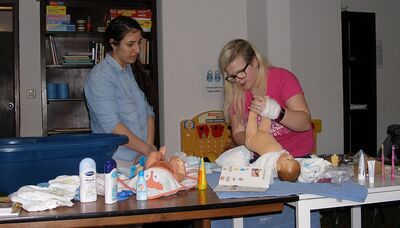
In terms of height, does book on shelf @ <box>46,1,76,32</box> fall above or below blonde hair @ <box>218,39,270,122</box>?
above

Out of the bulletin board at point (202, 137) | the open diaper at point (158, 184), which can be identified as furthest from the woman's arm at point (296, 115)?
the bulletin board at point (202, 137)

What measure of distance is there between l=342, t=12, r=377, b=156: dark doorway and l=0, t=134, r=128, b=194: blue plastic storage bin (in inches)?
134

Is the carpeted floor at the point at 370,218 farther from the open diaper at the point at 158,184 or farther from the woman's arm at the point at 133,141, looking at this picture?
the open diaper at the point at 158,184

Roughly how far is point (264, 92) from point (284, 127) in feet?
0.57

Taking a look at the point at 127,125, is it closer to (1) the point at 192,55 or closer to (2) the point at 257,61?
(2) the point at 257,61

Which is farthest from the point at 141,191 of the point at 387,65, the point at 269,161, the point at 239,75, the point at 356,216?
the point at 387,65

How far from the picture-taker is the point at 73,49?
3936mm

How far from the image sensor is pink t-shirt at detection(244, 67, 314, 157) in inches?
70.1

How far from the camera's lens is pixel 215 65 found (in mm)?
3812

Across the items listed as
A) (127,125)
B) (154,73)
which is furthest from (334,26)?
(127,125)

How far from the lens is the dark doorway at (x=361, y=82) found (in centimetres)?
430

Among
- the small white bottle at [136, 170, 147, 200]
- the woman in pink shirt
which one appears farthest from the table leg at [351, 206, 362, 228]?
the small white bottle at [136, 170, 147, 200]

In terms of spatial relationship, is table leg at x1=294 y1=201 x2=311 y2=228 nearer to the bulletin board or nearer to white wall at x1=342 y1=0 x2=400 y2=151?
the bulletin board

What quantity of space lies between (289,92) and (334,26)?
→ 212 cm
